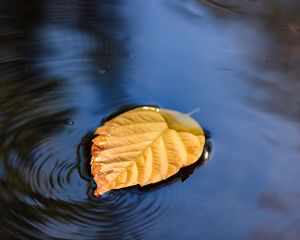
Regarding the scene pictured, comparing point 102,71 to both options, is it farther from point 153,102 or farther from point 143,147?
point 143,147

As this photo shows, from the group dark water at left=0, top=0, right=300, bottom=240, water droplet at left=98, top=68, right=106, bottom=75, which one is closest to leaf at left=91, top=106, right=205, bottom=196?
dark water at left=0, top=0, right=300, bottom=240

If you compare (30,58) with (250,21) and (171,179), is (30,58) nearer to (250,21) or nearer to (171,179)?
(171,179)

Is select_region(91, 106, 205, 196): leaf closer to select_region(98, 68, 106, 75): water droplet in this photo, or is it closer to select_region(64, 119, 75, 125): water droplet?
select_region(64, 119, 75, 125): water droplet

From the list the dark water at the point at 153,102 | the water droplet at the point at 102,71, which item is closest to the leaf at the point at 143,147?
the dark water at the point at 153,102

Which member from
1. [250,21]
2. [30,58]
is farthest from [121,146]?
[250,21]

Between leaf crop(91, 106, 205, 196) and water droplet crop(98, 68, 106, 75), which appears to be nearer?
leaf crop(91, 106, 205, 196)

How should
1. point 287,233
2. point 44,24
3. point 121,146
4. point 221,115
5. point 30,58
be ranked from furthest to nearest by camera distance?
point 44,24, point 30,58, point 221,115, point 121,146, point 287,233
